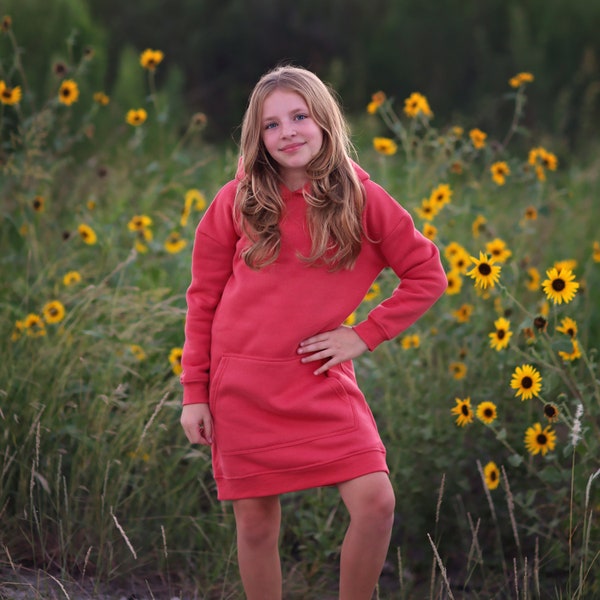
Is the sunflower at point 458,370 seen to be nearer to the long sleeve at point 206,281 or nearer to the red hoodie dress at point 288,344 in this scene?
the red hoodie dress at point 288,344

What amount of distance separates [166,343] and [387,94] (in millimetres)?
→ 6316

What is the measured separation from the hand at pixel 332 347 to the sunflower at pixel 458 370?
99 centimetres

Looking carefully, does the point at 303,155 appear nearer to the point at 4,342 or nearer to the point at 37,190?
the point at 4,342

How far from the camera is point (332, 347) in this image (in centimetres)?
223

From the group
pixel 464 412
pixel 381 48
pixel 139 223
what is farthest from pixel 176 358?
pixel 381 48

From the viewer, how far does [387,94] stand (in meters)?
9.30

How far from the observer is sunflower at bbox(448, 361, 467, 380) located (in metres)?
3.20

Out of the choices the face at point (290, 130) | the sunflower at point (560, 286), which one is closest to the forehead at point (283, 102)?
the face at point (290, 130)

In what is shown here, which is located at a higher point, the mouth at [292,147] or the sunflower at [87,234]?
the mouth at [292,147]

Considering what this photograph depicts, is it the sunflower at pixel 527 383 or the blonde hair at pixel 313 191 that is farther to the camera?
the sunflower at pixel 527 383

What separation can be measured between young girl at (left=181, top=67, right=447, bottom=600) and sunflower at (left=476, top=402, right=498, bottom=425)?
533 millimetres

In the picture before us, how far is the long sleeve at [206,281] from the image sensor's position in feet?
7.63

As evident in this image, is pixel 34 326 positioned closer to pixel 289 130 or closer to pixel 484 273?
pixel 289 130

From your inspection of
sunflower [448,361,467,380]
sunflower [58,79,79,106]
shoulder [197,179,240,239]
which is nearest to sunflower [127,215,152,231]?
sunflower [58,79,79,106]
